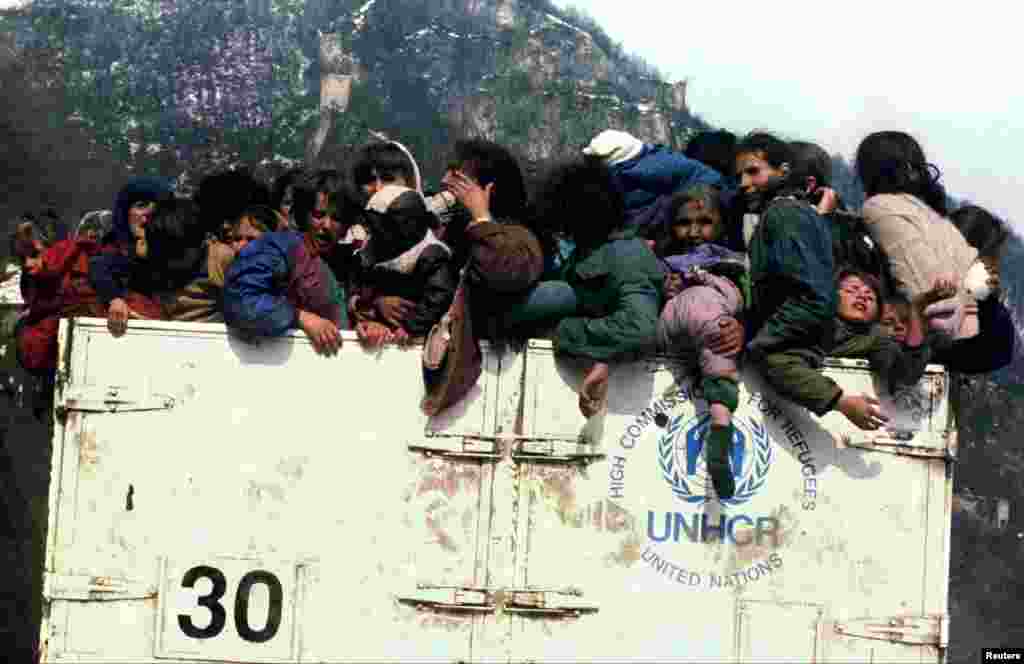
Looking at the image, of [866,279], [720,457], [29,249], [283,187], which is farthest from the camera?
[283,187]

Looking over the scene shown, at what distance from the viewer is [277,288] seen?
6.29 meters

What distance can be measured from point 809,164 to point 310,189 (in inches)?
76.9

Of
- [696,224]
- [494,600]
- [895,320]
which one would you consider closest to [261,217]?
[696,224]

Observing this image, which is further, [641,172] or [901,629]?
[641,172]

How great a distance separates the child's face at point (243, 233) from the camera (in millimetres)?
6746

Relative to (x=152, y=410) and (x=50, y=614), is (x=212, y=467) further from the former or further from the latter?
(x=50, y=614)

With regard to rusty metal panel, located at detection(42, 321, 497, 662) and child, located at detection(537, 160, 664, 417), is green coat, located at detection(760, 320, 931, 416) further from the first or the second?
rusty metal panel, located at detection(42, 321, 497, 662)

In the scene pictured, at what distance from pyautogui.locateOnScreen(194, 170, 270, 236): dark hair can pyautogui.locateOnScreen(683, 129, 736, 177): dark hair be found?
1.94m

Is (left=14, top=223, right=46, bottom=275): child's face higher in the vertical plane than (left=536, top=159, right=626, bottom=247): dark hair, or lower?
lower

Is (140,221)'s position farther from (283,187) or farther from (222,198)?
(283,187)

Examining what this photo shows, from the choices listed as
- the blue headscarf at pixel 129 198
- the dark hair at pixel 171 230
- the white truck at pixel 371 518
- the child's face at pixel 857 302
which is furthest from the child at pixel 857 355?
the blue headscarf at pixel 129 198

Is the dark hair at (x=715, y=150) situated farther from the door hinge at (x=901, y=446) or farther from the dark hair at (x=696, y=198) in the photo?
the door hinge at (x=901, y=446)

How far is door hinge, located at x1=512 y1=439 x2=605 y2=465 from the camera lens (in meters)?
6.15

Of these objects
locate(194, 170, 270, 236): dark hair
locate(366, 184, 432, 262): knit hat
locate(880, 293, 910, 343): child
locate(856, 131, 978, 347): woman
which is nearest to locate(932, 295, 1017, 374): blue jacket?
locate(856, 131, 978, 347): woman
